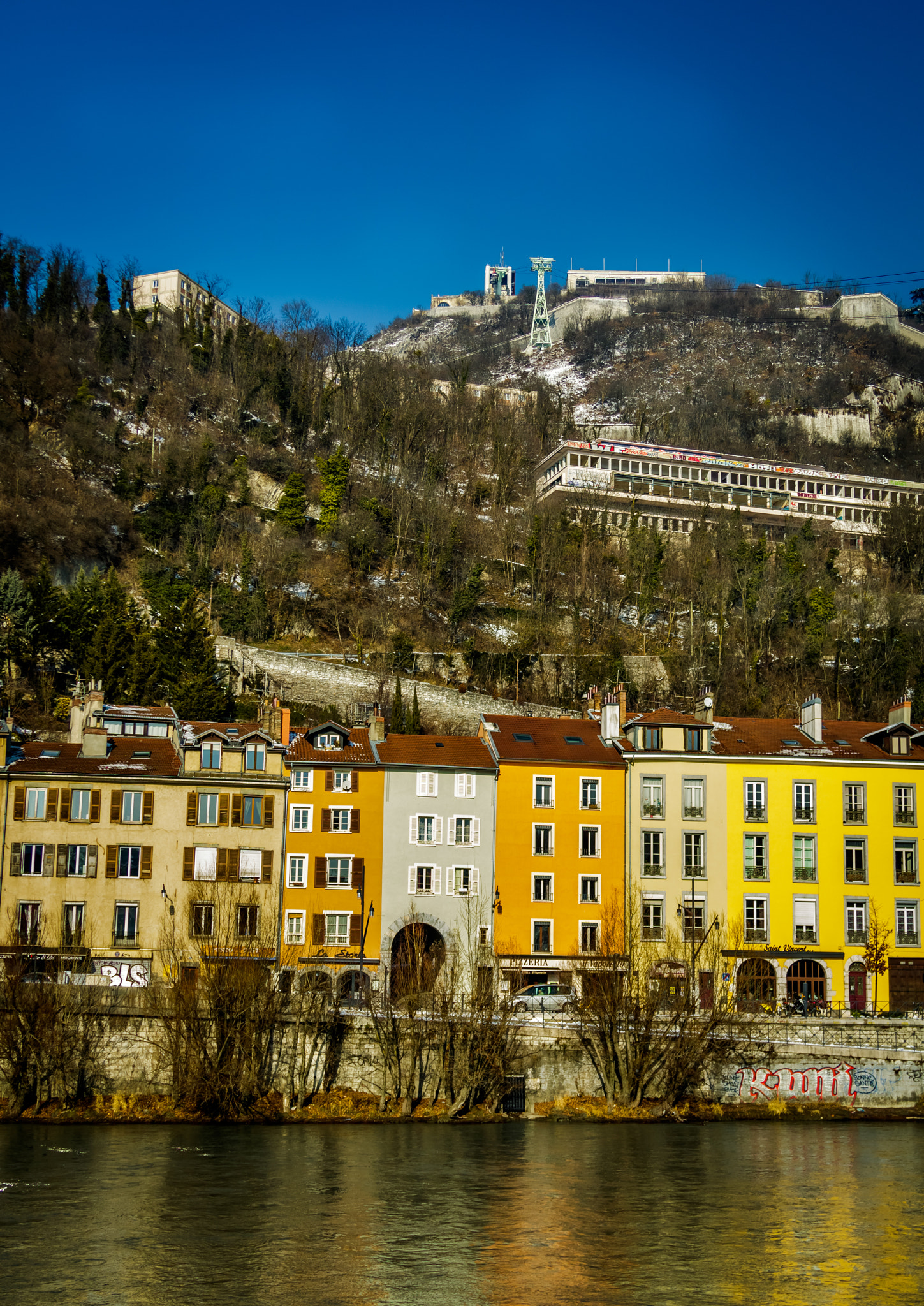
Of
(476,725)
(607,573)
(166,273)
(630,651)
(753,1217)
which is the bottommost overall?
(753,1217)

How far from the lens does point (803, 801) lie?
179ft

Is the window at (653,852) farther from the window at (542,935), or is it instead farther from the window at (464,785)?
the window at (464,785)

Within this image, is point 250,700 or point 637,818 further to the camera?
point 250,700

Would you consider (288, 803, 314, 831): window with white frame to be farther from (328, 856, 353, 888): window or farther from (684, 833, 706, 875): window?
(684, 833, 706, 875): window

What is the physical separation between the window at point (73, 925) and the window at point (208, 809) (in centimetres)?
551

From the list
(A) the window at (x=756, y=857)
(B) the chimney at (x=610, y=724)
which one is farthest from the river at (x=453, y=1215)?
(B) the chimney at (x=610, y=724)

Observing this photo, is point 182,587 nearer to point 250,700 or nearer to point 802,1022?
point 250,700

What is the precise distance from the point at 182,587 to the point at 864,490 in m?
83.6

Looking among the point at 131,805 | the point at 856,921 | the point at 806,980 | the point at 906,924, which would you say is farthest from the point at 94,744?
the point at 906,924

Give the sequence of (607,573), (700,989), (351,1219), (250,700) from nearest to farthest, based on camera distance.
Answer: (351,1219)
(700,989)
(250,700)
(607,573)

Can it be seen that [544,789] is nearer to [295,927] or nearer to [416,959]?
[416,959]

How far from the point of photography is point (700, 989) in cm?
5016

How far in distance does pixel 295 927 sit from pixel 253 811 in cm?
480

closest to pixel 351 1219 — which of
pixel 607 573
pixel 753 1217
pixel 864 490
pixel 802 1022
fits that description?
pixel 753 1217
